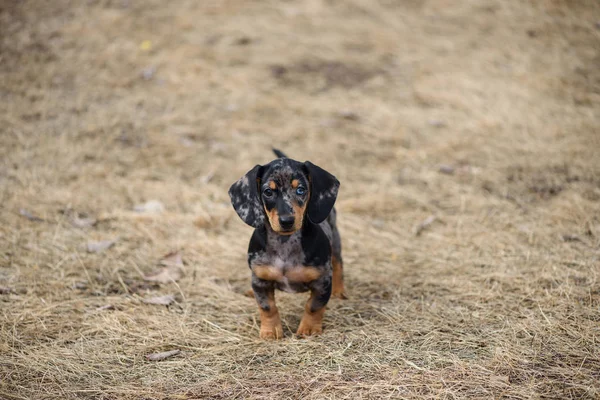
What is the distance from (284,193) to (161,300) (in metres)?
1.38

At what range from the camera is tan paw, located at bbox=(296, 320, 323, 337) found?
350 cm

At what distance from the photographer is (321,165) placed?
6.21 meters

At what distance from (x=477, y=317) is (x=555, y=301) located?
547 millimetres

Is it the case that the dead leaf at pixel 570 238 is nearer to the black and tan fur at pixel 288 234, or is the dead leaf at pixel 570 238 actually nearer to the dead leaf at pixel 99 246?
the black and tan fur at pixel 288 234

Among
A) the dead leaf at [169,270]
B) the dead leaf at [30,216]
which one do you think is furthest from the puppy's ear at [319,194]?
the dead leaf at [30,216]

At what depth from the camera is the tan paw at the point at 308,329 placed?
11.5ft

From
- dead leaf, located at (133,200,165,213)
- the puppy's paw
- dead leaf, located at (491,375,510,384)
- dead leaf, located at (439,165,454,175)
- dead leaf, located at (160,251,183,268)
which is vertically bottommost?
dead leaf, located at (439,165,454,175)

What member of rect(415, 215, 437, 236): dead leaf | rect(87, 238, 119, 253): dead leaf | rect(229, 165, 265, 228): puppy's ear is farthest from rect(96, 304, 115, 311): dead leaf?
rect(415, 215, 437, 236): dead leaf

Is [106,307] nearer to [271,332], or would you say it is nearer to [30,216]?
[271,332]

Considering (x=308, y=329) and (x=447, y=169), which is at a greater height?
(x=308, y=329)

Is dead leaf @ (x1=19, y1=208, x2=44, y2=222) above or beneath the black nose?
beneath

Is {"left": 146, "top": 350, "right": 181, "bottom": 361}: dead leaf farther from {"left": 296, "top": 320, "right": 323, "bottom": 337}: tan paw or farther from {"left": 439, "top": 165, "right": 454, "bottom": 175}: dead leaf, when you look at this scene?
{"left": 439, "top": 165, "right": 454, "bottom": 175}: dead leaf

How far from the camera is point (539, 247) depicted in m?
4.42

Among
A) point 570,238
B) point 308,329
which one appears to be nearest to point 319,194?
point 308,329
